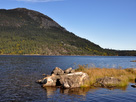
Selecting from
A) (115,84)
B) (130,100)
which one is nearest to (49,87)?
(115,84)

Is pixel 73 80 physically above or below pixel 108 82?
above

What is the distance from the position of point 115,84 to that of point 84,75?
5.33 metres

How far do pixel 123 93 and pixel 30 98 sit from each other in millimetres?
12542

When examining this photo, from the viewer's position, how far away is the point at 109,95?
20.5 meters

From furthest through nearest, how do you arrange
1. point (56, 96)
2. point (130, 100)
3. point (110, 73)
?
1. point (110, 73)
2. point (56, 96)
3. point (130, 100)

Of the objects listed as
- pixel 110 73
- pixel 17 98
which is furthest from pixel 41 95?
pixel 110 73

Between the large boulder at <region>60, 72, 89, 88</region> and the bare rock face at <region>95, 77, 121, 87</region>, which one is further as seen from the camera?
the bare rock face at <region>95, 77, 121, 87</region>

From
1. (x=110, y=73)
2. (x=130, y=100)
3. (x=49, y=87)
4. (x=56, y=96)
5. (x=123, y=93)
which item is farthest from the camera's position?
(x=110, y=73)

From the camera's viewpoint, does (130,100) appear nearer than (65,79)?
Yes

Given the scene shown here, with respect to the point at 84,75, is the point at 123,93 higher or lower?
lower

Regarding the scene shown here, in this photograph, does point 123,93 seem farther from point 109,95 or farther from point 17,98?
point 17,98

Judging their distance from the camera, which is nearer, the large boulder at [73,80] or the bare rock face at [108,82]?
the large boulder at [73,80]

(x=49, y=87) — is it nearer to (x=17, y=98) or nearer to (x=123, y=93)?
(x=17, y=98)

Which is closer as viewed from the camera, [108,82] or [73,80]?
[73,80]
